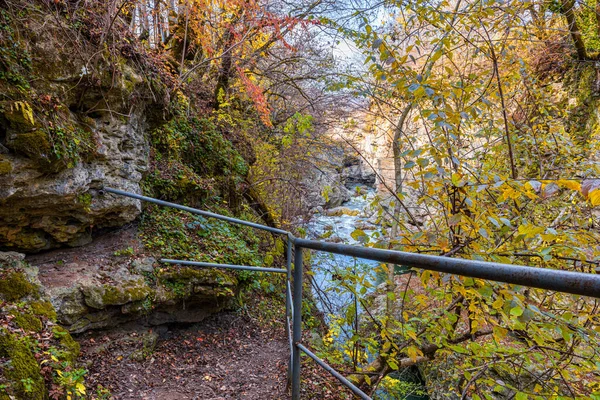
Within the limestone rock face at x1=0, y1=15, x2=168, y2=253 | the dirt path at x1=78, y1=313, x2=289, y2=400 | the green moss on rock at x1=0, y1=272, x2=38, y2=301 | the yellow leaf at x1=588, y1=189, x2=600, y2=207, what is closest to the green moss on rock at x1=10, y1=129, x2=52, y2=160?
the limestone rock face at x1=0, y1=15, x2=168, y2=253

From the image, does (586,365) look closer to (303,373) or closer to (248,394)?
(303,373)

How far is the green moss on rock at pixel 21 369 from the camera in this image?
1.59m

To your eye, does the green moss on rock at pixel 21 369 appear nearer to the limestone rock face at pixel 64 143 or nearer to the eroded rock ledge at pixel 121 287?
the eroded rock ledge at pixel 121 287

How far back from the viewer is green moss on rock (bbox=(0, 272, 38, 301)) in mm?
2074

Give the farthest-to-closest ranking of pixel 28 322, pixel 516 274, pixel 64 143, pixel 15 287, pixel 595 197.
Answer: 1. pixel 64 143
2. pixel 15 287
3. pixel 28 322
4. pixel 595 197
5. pixel 516 274

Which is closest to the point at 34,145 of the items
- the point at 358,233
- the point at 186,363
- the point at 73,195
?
the point at 73,195

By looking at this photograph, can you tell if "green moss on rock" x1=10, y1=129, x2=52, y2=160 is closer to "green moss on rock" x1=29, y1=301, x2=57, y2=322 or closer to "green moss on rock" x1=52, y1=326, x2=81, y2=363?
"green moss on rock" x1=29, y1=301, x2=57, y2=322

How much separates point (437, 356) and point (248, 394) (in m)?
2.30

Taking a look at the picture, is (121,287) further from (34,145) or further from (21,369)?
(34,145)

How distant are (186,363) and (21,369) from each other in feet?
4.36

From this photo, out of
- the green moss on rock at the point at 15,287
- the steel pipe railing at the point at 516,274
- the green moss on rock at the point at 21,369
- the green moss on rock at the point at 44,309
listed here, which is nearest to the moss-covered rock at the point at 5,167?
the green moss on rock at the point at 15,287

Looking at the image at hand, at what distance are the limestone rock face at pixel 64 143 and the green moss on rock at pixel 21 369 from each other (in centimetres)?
116

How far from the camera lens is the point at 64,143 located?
2.63 m

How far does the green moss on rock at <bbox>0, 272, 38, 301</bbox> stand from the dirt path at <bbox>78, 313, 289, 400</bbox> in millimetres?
573
